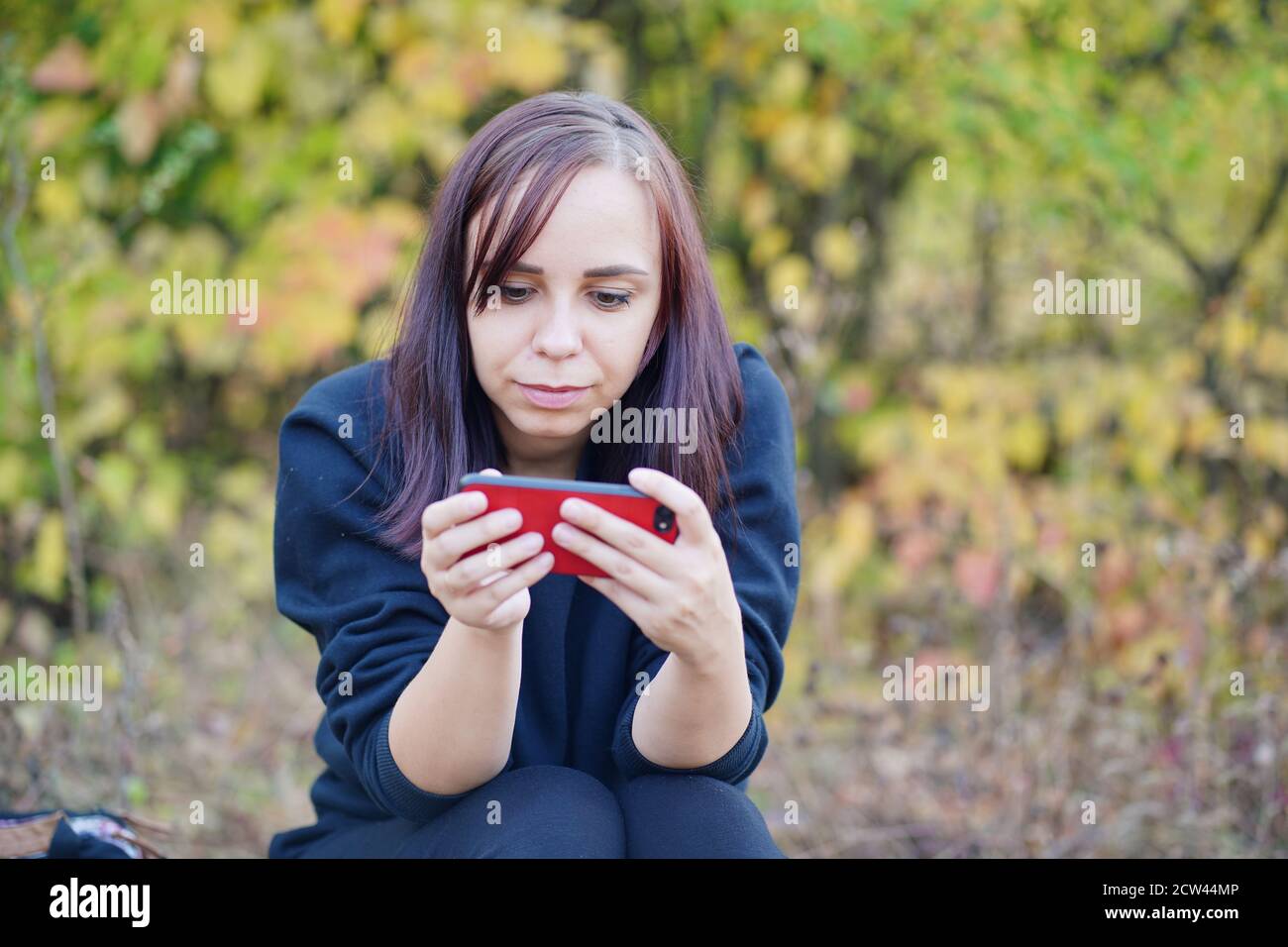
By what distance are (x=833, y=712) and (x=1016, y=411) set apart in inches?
54.4

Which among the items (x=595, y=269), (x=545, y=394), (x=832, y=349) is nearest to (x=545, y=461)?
(x=545, y=394)

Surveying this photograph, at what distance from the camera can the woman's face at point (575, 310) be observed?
153cm

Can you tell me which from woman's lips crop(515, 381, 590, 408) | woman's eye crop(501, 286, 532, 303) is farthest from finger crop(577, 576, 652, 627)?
woman's eye crop(501, 286, 532, 303)

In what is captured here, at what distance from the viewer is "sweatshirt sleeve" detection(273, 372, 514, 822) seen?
157cm

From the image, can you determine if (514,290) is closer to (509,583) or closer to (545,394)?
(545,394)

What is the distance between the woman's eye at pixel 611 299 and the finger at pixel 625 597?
14.5 inches

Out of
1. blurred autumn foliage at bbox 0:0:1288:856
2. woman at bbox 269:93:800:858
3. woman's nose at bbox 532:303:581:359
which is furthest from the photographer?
blurred autumn foliage at bbox 0:0:1288:856

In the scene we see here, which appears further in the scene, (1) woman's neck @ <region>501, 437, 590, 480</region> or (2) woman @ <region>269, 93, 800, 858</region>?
(1) woman's neck @ <region>501, 437, 590, 480</region>

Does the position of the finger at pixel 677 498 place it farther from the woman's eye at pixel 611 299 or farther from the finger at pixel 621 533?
the woman's eye at pixel 611 299

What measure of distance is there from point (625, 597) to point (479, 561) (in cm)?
17

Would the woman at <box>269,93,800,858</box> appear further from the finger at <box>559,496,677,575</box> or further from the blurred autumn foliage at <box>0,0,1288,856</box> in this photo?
the blurred autumn foliage at <box>0,0,1288,856</box>

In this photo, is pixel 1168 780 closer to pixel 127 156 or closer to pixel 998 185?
pixel 998 185

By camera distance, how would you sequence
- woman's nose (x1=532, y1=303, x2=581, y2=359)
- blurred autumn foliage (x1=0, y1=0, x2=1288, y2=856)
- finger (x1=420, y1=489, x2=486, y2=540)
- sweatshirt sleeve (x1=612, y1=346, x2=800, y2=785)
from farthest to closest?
1. blurred autumn foliage (x1=0, y1=0, x2=1288, y2=856)
2. sweatshirt sleeve (x1=612, y1=346, x2=800, y2=785)
3. woman's nose (x1=532, y1=303, x2=581, y2=359)
4. finger (x1=420, y1=489, x2=486, y2=540)

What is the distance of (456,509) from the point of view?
1291 millimetres
